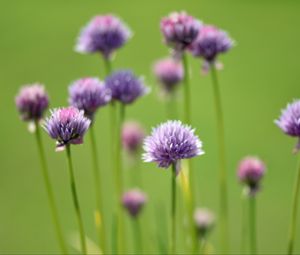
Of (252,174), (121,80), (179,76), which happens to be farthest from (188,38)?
(179,76)

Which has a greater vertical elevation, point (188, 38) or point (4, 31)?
point (4, 31)

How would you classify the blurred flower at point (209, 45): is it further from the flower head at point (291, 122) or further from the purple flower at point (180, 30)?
the flower head at point (291, 122)

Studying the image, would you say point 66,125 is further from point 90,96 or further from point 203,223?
point 203,223

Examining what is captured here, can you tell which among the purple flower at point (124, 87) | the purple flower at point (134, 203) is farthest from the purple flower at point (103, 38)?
the purple flower at point (134, 203)

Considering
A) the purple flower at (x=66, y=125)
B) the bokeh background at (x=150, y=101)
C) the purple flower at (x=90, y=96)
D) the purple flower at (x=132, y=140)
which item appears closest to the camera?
the purple flower at (x=66, y=125)

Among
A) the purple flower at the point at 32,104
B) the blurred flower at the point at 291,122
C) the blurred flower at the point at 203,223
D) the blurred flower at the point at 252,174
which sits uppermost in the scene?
the purple flower at the point at 32,104

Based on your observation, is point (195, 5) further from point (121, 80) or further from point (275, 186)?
point (121, 80)

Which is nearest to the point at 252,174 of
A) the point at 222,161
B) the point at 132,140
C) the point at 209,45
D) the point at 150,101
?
the point at 222,161
